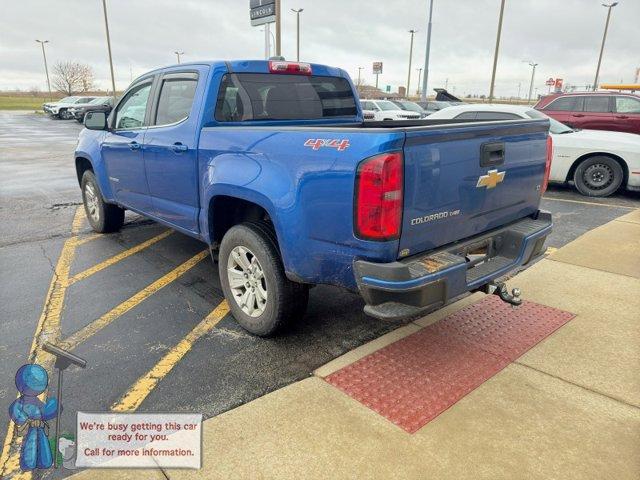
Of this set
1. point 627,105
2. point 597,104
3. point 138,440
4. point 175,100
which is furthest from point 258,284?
point 627,105

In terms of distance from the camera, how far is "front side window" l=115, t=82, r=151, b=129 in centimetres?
479

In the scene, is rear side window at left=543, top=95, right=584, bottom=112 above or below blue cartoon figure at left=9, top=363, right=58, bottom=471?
above

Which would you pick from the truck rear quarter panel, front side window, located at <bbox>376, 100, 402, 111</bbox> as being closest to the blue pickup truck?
the truck rear quarter panel

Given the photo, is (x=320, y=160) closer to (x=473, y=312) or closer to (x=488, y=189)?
(x=488, y=189)

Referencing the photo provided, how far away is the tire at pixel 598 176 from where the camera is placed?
8.55 meters

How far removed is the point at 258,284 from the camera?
11.4ft

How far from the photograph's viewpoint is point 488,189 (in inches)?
122

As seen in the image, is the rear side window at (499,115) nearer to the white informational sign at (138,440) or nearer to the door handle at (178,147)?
the door handle at (178,147)

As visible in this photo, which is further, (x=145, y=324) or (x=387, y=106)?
(x=387, y=106)

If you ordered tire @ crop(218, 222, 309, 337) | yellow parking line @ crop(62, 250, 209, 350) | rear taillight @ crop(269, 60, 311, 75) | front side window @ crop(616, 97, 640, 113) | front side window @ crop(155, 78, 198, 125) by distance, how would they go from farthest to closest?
front side window @ crop(616, 97, 640, 113) < rear taillight @ crop(269, 60, 311, 75) < front side window @ crop(155, 78, 198, 125) < yellow parking line @ crop(62, 250, 209, 350) < tire @ crop(218, 222, 309, 337)

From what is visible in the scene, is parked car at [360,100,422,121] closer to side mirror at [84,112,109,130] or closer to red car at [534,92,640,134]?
red car at [534,92,640,134]

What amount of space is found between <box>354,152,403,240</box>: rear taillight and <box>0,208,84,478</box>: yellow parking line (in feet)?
6.59

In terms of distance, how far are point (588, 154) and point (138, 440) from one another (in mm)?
8837

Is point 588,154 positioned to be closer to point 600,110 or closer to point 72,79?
point 600,110
